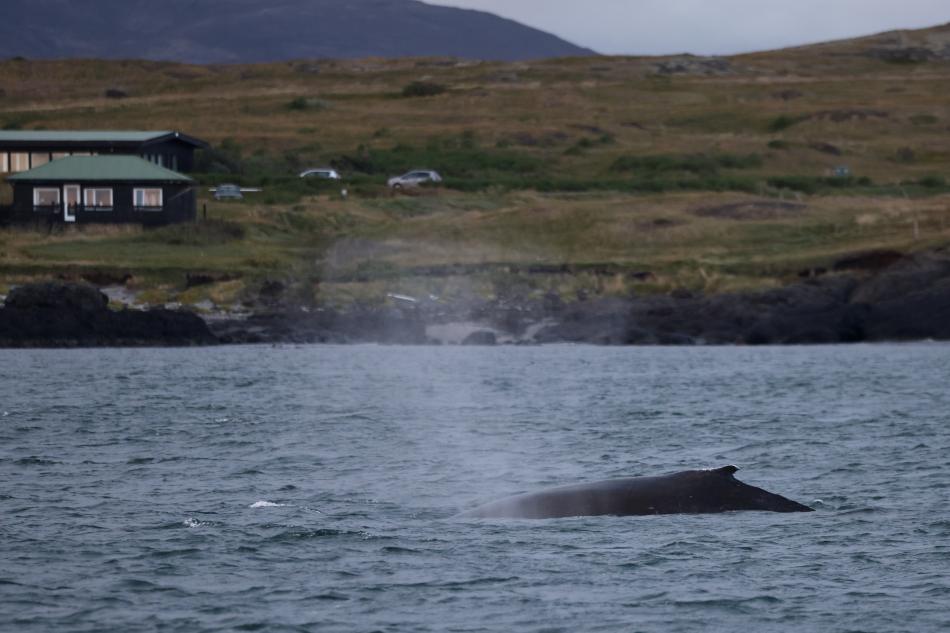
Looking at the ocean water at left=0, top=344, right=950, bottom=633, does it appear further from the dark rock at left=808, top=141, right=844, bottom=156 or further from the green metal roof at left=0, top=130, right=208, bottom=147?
the dark rock at left=808, top=141, right=844, bottom=156

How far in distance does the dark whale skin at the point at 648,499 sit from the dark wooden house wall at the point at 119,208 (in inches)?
2673

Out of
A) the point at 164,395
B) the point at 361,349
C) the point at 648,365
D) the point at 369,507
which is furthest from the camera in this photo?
the point at 361,349

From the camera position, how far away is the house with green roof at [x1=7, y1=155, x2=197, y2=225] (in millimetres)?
90750

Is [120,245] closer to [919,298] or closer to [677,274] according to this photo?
[677,274]

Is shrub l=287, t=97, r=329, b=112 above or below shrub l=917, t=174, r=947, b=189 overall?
above

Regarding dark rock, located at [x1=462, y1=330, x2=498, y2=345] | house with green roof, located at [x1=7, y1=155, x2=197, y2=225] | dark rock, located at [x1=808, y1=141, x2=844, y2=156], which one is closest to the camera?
dark rock, located at [x1=462, y1=330, x2=498, y2=345]

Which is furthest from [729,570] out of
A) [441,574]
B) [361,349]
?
[361,349]

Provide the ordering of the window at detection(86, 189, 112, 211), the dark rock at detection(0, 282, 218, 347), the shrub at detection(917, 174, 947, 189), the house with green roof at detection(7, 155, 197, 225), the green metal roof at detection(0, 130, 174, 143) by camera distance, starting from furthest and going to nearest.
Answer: the shrub at detection(917, 174, 947, 189) < the green metal roof at detection(0, 130, 174, 143) < the window at detection(86, 189, 112, 211) < the house with green roof at detection(7, 155, 197, 225) < the dark rock at detection(0, 282, 218, 347)

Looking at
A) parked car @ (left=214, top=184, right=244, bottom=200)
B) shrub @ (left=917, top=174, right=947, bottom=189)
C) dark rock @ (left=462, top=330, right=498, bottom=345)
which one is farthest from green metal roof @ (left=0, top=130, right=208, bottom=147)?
shrub @ (left=917, top=174, right=947, bottom=189)

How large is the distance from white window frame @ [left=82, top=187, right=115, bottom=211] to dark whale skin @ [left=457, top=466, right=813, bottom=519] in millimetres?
70551

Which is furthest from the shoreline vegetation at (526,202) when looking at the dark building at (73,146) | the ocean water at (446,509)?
the ocean water at (446,509)

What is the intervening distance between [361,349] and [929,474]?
41.4 metres

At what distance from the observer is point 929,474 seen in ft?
98.6

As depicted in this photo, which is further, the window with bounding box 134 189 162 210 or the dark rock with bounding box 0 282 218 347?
the window with bounding box 134 189 162 210
